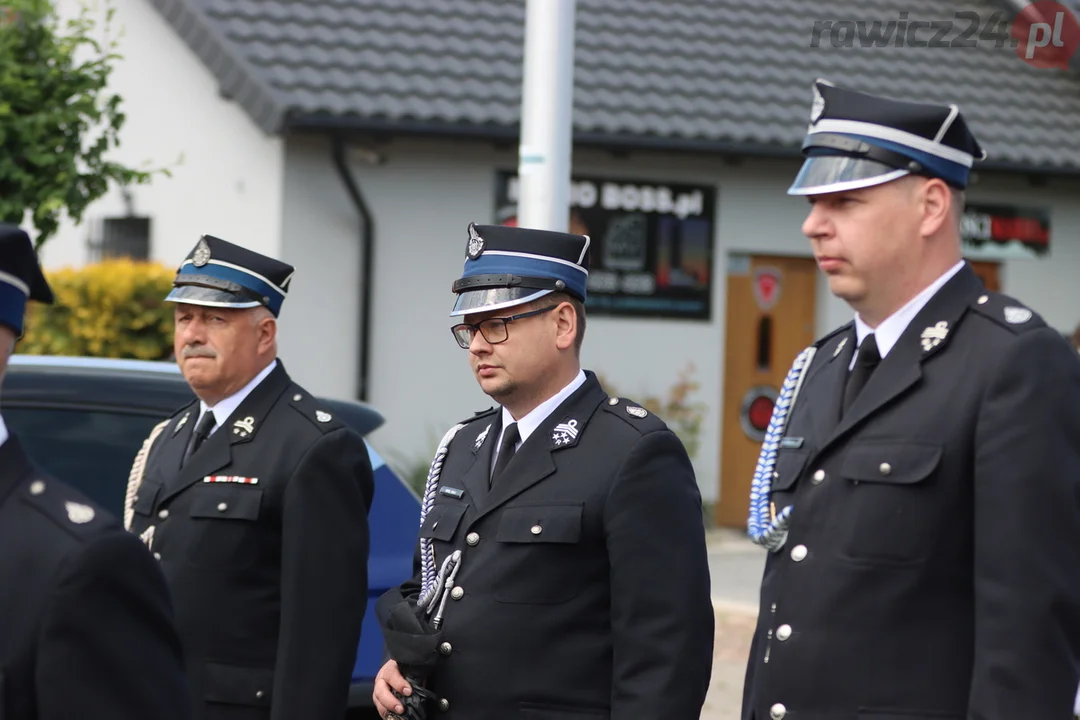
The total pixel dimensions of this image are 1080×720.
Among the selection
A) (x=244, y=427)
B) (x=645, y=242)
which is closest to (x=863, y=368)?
(x=244, y=427)

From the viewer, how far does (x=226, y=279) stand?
172 inches

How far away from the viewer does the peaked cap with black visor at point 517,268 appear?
358cm

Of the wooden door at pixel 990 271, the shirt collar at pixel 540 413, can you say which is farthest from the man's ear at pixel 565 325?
the wooden door at pixel 990 271

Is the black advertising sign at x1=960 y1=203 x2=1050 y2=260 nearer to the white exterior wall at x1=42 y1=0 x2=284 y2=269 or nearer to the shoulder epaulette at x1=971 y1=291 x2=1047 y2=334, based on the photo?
the white exterior wall at x1=42 y1=0 x2=284 y2=269

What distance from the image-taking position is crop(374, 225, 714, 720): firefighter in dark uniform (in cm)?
327

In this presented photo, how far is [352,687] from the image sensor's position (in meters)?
4.86

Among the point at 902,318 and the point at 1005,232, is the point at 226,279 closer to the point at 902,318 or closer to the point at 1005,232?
the point at 902,318

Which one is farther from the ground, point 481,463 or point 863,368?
point 863,368

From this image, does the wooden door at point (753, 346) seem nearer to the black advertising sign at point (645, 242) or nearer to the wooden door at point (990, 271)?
→ the black advertising sign at point (645, 242)

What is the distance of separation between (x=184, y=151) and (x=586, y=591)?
1037 centimetres

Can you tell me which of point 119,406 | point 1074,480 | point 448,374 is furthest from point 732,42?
point 1074,480

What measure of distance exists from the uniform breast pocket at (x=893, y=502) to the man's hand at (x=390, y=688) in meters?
1.11

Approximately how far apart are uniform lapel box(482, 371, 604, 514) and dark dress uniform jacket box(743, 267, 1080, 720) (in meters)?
0.67

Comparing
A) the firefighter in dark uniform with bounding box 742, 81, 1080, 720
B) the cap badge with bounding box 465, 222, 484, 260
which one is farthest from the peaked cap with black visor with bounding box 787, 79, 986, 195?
the cap badge with bounding box 465, 222, 484, 260
